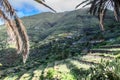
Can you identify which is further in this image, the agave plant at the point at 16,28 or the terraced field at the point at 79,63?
the terraced field at the point at 79,63

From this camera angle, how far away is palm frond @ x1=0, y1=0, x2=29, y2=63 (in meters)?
12.1

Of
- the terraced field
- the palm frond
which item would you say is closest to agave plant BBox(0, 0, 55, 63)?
the palm frond

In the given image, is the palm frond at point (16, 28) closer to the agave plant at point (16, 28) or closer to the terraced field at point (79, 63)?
the agave plant at point (16, 28)

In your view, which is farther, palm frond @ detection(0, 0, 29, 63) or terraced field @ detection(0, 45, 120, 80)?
terraced field @ detection(0, 45, 120, 80)

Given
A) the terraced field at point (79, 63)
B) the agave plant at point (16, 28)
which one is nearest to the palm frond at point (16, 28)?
the agave plant at point (16, 28)

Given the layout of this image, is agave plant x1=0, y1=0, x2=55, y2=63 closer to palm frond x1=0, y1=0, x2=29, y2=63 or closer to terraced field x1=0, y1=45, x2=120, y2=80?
palm frond x1=0, y1=0, x2=29, y2=63

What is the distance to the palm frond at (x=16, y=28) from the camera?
12.1m

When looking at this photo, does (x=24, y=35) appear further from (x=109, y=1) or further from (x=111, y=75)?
(x=111, y=75)

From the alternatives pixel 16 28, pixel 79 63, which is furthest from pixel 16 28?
pixel 79 63

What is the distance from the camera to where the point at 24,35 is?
12.9 m

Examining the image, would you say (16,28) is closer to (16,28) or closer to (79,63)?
(16,28)

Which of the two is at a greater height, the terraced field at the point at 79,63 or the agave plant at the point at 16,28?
the agave plant at the point at 16,28

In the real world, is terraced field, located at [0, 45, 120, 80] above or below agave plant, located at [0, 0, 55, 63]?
below

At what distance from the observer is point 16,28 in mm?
12672
